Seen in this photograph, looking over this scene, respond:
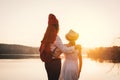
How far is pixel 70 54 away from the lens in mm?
11164

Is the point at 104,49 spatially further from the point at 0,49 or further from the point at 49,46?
the point at 0,49

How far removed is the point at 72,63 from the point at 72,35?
0.82 metres

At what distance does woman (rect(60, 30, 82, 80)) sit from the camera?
10.9 m

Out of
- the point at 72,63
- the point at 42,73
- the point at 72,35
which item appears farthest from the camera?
the point at 42,73

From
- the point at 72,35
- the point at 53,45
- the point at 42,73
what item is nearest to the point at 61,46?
the point at 53,45

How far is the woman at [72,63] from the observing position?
1089 cm

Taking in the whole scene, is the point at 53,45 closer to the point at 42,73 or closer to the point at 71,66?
the point at 71,66

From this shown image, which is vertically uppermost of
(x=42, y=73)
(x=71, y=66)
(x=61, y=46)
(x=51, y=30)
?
(x=51, y=30)

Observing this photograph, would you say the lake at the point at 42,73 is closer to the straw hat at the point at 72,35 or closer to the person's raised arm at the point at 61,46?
the straw hat at the point at 72,35

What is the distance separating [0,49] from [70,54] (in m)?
115

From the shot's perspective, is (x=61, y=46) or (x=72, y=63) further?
(x=72, y=63)

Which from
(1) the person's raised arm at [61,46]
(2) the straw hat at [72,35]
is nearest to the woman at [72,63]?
(2) the straw hat at [72,35]

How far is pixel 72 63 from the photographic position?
11.3 meters

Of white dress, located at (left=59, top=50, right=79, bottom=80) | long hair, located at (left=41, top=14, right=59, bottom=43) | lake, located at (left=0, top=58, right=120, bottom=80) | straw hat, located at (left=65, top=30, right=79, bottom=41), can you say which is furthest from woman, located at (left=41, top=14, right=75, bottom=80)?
lake, located at (left=0, top=58, right=120, bottom=80)
